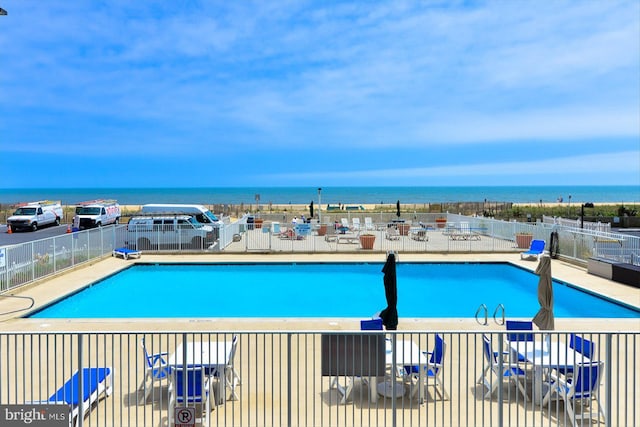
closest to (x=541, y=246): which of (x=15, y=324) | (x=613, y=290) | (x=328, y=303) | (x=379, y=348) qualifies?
(x=613, y=290)

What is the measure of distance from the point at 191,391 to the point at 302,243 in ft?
61.7

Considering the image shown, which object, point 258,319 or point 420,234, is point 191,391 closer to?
point 258,319

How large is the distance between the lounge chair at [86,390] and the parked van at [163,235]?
15.7 m

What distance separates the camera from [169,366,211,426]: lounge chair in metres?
5.82

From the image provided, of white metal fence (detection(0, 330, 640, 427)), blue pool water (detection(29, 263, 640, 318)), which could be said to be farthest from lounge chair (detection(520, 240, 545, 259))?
white metal fence (detection(0, 330, 640, 427))

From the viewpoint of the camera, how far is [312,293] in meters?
16.2

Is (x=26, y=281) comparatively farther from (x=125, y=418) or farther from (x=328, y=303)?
(x=125, y=418)

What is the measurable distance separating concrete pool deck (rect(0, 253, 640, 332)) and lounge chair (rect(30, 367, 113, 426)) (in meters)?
3.96

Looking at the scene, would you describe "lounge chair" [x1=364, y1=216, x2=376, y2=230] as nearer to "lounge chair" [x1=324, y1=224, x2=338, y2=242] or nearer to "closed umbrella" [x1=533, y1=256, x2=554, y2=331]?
"lounge chair" [x1=324, y1=224, x2=338, y2=242]

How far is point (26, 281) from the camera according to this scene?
14562 millimetres

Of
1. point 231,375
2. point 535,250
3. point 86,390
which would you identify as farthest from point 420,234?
point 86,390

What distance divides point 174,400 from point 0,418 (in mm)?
1732

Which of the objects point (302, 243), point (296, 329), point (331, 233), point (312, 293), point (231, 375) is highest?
point (331, 233)

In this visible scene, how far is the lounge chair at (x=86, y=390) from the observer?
18.3 ft
